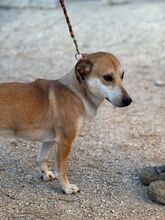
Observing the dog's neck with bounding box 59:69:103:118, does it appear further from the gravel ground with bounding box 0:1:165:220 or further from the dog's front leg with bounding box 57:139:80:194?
the gravel ground with bounding box 0:1:165:220

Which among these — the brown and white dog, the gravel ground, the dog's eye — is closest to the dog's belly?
the brown and white dog

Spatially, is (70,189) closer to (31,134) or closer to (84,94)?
(31,134)

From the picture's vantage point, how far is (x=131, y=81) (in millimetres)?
7398

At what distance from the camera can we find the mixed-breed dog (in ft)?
12.8

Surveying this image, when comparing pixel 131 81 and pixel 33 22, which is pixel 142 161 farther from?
pixel 33 22

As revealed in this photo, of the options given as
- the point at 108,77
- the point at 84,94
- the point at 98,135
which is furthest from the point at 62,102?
the point at 98,135

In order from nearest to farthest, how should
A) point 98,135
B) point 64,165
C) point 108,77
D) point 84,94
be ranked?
1. point 108,77
2. point 84,94
3. point 64,165
4. point 98,135

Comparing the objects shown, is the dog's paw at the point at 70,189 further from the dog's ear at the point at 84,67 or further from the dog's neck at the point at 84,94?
the dog's ear at the point at 84,67

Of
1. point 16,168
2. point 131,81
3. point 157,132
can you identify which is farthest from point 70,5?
point 16,168

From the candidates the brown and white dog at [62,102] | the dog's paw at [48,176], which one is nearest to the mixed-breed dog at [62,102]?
the brown and white dog at [62,102]

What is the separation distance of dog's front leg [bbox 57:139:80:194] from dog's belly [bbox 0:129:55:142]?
0.15 meters

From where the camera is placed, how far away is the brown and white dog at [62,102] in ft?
12.8

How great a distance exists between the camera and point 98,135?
18.0 feet

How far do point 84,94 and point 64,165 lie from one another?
66 centimetres
